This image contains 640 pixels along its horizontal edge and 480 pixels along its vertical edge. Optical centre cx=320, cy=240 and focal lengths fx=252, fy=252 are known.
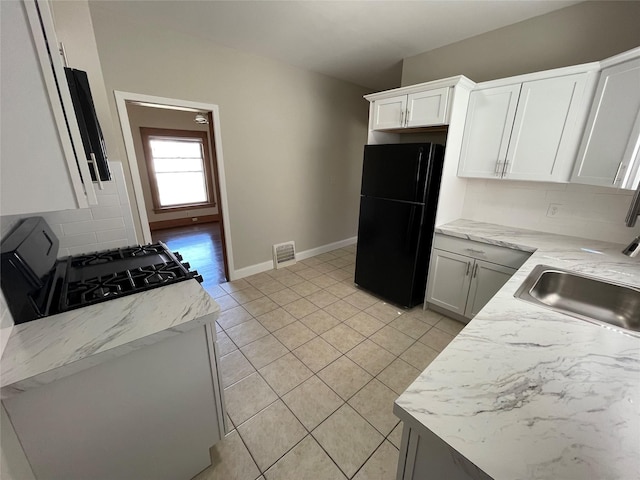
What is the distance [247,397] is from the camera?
1.69 meters

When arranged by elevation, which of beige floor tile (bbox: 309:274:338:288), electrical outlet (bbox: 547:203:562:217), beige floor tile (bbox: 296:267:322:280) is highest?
electrical outlet (bbox: 547:203:562:217)

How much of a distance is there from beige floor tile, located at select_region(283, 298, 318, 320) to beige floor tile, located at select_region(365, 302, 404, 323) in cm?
60

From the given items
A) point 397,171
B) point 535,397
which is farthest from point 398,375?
point 397,171

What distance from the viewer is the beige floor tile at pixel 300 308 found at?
2596mm

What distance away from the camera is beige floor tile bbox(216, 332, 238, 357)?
209 centimetres

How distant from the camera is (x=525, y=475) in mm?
498

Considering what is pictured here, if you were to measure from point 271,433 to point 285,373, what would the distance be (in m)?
0.43

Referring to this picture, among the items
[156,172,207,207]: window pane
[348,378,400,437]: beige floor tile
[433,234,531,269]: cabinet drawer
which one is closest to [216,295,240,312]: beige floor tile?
[348,378,400,437]: beige floor tile

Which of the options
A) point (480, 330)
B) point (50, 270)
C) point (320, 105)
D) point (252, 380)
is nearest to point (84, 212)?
point (50, 270)

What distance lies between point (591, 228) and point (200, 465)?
315cm

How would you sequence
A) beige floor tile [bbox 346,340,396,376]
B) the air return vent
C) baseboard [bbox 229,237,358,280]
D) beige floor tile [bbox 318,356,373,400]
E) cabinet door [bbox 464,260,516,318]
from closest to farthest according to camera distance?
beige floor tile [bbox 318,356,373,400], beige floor tile [bbox 346,340,396,376], cabinet door [bbox 464,260,516,318], baseboard [bbox 229,237,358,280], the air return vent

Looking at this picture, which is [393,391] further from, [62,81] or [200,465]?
[62,81]

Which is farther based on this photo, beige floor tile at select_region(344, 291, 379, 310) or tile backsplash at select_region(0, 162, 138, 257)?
beige floor tile at select_region(344, 291, 379, 310)

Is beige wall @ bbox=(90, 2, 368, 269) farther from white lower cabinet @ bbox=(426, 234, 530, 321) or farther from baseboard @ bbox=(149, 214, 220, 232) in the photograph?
baseboard @ bbox=(149, 214, 220, 232)
